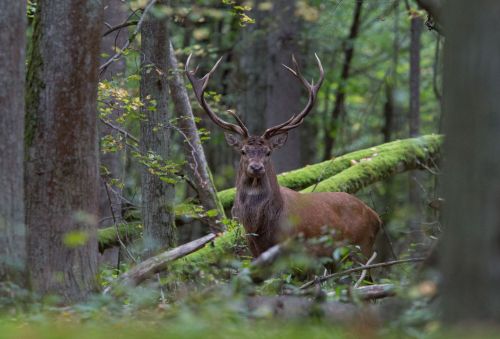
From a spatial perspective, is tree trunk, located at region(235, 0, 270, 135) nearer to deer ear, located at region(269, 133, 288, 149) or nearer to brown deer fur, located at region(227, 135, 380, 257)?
deer ear, located at region(269, 133, 288, 149)

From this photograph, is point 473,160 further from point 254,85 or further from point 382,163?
point 254,85

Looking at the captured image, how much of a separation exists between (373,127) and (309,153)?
2.48 metres

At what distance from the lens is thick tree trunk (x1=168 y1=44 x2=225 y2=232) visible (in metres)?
11.1

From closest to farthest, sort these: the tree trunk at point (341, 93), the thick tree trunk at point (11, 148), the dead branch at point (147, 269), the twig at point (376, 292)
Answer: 1. the thick tree trunk at point (11, 148)
2. the twig at point (376, 292)
3. the dead branch at point (147, 269)
4. the tree trunk at point (341, 93)

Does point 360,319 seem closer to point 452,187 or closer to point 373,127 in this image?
point 452,187

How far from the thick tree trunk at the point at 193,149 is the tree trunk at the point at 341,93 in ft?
34.5

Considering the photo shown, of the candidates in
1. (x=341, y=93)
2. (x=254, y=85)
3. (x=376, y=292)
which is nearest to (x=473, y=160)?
(x=376, y=292)

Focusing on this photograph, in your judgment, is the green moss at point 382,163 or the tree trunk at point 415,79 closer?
the green moss at point 382,163

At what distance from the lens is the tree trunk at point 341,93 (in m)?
21.9

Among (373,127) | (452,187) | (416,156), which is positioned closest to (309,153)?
(373,127)

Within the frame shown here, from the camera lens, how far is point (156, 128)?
9500 millimetres

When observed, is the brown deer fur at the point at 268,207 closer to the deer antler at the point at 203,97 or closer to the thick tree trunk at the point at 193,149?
the deer antler at the point at 203,97

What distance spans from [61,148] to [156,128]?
10.9 ft

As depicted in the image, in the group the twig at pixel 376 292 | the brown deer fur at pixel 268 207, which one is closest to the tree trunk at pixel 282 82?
the brown deer fur at pixel 268 207
